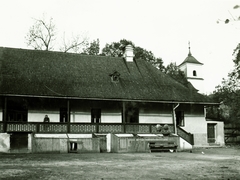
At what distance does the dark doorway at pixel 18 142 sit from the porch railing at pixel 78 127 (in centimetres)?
43

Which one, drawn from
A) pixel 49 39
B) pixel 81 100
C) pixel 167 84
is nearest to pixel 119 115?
pixel 81 100

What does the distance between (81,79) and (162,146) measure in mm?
9786

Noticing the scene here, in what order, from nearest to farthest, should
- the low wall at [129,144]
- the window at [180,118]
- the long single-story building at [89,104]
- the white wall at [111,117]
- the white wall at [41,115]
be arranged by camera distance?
1. the low wall at [129,144]
2. the long single-story building at [89,104]
3. the white wall at [41,115]
4. the white wall at [111,117]
5. the window at [180,118]

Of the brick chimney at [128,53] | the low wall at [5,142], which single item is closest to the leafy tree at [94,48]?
the brick chimney at [128,53]

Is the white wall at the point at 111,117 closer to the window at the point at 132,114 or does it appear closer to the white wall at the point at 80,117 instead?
the window at the point at 132,114

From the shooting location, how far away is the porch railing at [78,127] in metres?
23.4

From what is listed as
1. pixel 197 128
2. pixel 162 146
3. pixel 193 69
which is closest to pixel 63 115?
pixel 162 146

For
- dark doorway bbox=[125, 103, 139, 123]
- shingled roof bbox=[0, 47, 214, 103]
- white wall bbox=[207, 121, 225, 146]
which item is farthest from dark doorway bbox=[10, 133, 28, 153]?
white wall bbox=[207, 121, 225, 146]

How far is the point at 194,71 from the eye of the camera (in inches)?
2514

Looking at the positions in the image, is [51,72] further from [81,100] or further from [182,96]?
[182,96]

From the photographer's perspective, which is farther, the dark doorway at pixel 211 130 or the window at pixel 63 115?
the dark doorway at pixel 211 130

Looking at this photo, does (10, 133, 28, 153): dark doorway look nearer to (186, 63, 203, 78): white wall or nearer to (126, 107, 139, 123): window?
(126, 107, 139, 123): window

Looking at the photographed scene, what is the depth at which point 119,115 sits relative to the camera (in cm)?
2862

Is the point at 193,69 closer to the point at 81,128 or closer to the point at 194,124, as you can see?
the point at 194,124
